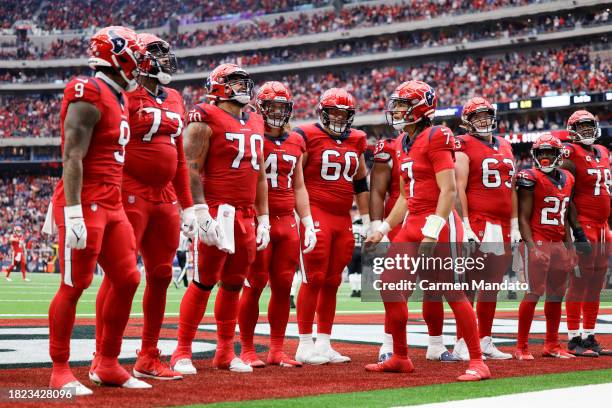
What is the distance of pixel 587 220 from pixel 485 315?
1615 mm

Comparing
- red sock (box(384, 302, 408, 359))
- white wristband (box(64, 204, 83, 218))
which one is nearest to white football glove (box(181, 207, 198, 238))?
white wristband (box(64, 204, 83, 218))

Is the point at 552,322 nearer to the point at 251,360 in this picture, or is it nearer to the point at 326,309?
the point at 326,309

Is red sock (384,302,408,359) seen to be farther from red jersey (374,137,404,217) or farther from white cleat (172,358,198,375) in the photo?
red jersey (374,137,404,217)

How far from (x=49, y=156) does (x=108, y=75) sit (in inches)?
1908

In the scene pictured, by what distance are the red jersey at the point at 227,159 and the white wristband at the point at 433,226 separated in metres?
1.41

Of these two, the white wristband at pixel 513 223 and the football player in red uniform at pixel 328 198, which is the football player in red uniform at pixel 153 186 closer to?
the football player in red uniform at pixel 328 198

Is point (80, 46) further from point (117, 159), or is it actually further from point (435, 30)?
point (117, 159)

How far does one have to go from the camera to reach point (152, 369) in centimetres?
576

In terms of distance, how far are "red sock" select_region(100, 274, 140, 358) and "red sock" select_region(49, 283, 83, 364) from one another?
1.05 feet

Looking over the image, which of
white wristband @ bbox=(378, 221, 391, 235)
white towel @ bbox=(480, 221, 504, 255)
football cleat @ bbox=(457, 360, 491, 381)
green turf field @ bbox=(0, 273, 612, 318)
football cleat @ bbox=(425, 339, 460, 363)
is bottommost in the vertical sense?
green turf field @ bbox=(0, 273, 612, 318)

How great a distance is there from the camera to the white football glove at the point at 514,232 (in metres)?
7.62

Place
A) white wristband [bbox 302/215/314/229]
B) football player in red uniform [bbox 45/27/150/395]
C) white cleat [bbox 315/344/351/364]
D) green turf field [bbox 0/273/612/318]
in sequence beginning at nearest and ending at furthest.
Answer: football player in red uniform [bbox 45/27/150/395] → white cleat [bbox 315/344/351/364] → white wristband [bbox 302/215/314/229] → green turf field [bbox 0/273/612/318]

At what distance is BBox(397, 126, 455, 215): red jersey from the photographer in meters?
6.12

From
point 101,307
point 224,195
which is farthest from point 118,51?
point 101,307
